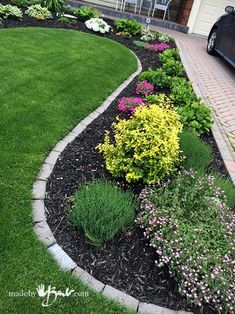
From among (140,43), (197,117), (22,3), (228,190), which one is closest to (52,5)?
(22,3)

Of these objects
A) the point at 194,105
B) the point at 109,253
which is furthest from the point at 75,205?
the point at 194,105

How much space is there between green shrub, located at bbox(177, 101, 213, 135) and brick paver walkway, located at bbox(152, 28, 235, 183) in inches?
9.9

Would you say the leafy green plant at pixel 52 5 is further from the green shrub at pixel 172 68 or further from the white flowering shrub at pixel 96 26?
the green shrub at pixel 172 68

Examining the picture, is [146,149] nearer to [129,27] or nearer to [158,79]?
[158,79]

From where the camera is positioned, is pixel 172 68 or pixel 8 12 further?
pixel 8 12

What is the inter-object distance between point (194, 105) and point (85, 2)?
1240cm

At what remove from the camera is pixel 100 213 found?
2.91 m

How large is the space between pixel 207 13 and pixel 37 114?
40.2 feet

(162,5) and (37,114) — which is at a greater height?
(37,114)

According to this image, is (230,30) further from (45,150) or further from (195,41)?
(45,150)

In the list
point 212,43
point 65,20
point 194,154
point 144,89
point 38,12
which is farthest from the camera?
point 212,43

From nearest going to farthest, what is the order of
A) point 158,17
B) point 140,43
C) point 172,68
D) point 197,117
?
1. point 197,117
2. point 172,68
3. point 140,43
4. point 158,17

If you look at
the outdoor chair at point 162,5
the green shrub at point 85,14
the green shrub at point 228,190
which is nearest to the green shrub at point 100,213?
the green shrub at point 228,190

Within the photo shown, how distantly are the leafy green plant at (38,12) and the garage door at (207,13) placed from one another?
7.16 m
